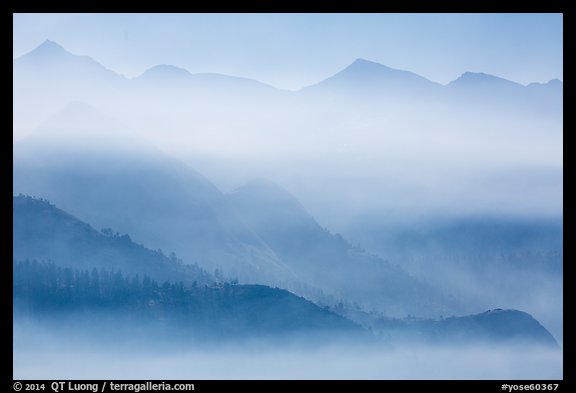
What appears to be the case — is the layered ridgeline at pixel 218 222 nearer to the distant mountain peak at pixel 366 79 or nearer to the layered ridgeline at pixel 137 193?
the layered ridgeline at pixel 137 193

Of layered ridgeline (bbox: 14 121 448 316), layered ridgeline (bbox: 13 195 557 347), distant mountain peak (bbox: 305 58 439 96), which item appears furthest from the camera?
distant mountain peak (bbox: 305 58 439 96)

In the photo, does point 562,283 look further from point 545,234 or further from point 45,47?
point 45,47

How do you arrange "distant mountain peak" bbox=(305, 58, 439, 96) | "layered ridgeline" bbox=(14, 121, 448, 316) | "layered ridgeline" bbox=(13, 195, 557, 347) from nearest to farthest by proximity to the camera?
"layered ridgeline" bbox=(13, 195, 557, 347)
"layered ridgeline" bbox=(14, 121, 448, 316)
"distant mountain peak" bbox=(305, 58, 439, 96)

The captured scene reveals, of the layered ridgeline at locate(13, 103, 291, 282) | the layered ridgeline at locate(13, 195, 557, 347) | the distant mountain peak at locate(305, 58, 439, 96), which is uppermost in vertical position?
the distant mountain peak at locate(305, 58, 439, 96)

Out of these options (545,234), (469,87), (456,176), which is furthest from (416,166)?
(545,234)

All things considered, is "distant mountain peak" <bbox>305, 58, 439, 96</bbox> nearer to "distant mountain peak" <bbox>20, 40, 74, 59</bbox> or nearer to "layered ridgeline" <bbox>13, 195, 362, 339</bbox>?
"layered ridgeline" <bbox>13, 195, 362, 339</bbox>

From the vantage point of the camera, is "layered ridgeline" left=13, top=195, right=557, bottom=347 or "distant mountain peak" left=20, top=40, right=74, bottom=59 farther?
"distant mountain peak" left=20, top=40, right=74, bottom=59

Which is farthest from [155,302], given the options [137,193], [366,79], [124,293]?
[366,79]

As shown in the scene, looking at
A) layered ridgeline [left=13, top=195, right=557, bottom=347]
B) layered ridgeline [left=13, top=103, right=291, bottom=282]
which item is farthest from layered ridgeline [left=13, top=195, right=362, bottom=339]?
layered ridgeline [left=13, top=103, right=291, bottom=282]
